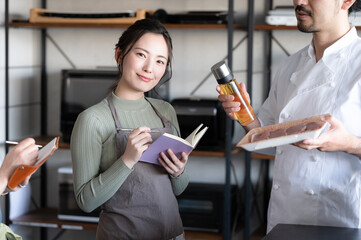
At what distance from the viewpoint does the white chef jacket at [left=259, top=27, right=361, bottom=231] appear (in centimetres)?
182

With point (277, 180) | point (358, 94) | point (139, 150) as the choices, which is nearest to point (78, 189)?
point (139, 150)

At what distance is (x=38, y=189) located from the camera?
12.7 feet

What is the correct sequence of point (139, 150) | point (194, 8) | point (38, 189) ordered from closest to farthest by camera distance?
point (139, 150)
point (194, 8)
point (38, 189)

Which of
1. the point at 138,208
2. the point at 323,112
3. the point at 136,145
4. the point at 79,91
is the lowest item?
the point at 138,208

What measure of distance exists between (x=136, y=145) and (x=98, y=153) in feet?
0.49

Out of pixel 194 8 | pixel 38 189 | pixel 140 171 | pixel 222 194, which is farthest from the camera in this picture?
pixel 38 189

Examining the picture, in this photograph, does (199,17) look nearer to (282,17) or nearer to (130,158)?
(282,17)

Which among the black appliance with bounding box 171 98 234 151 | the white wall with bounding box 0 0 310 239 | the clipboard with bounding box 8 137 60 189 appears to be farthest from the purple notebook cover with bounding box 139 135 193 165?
the white wall with bounding box 0 0 310 239

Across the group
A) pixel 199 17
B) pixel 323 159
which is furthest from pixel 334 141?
pixel 199 17

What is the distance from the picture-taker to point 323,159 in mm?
1847

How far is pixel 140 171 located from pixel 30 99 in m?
2.05

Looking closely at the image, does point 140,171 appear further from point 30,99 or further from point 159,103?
point 30,99

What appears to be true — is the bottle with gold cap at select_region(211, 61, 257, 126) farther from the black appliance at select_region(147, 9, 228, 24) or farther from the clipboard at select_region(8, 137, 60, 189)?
the black appliance at select_region(147, 9, 228, 24)

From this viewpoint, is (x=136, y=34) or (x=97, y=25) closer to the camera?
(x=136, y=34)
